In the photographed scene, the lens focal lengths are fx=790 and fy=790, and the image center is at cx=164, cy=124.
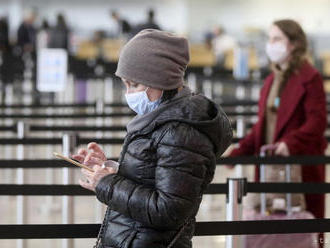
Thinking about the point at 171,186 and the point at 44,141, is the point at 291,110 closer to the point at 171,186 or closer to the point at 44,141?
the point at 44,141

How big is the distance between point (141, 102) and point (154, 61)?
15cm

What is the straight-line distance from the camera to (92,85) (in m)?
16.0

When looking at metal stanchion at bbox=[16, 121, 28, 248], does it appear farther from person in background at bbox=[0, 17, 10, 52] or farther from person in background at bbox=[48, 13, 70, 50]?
person in background at bbox=[0, 17, 10, 52]

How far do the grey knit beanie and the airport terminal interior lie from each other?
1.03 feet

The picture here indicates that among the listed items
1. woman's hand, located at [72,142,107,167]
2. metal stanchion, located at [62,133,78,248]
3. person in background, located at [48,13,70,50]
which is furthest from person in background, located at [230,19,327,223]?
person in background, located at [48,13,70,50]

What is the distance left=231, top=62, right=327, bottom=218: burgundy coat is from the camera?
4.88 m

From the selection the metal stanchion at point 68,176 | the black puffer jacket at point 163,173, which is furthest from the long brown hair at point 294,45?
the black puffer jacket at point 163,173

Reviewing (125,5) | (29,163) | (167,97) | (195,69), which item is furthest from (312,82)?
(125,5)

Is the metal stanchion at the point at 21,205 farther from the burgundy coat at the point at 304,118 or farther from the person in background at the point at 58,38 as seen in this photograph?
the person in background at the point at 58,38

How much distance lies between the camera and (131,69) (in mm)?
2730

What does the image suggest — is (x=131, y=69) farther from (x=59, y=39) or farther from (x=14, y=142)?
(x=59, y=39)

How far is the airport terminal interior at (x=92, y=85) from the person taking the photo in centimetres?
548

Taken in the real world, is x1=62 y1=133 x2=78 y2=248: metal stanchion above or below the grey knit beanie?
below

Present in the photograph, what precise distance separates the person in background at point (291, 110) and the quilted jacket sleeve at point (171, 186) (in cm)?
225
